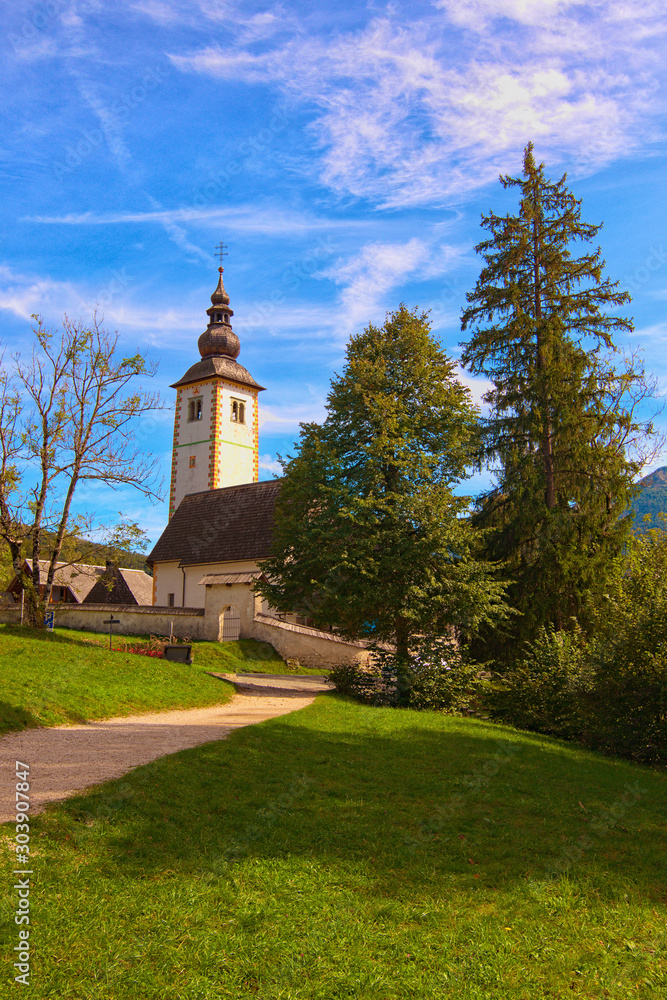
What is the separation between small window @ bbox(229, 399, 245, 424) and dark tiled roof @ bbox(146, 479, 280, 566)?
14303 mm

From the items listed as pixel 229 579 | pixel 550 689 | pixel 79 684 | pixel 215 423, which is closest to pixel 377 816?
pixel 79 684

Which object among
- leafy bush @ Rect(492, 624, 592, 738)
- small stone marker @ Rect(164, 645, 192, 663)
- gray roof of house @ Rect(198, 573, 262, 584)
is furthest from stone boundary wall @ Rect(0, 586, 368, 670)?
leafy bush @ Rect(492, 624, 592, 738)

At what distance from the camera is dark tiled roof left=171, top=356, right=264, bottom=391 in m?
53.4

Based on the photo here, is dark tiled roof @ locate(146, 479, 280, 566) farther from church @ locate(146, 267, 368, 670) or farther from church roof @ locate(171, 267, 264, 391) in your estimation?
church roof @ locate(171, 267, 264, 391)

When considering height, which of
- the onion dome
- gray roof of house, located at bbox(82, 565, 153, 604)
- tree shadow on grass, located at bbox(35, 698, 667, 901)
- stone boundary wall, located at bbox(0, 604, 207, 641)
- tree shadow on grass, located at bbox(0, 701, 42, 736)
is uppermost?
the onion dome

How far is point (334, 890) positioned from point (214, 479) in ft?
154

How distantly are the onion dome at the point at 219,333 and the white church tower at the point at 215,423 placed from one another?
0.08 meters

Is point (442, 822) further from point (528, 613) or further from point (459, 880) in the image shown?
point (528, 613)

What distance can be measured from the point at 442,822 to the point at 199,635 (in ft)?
69.3

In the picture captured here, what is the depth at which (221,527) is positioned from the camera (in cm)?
3678

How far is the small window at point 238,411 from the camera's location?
5406 centimetres

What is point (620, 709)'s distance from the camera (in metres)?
14.4

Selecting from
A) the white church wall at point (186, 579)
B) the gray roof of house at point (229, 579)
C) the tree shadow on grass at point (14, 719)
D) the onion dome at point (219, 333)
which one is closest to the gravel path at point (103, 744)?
the tree shadow on grass at point (14, 719)

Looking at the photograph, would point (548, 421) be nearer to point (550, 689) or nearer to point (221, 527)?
point (550, 689)
